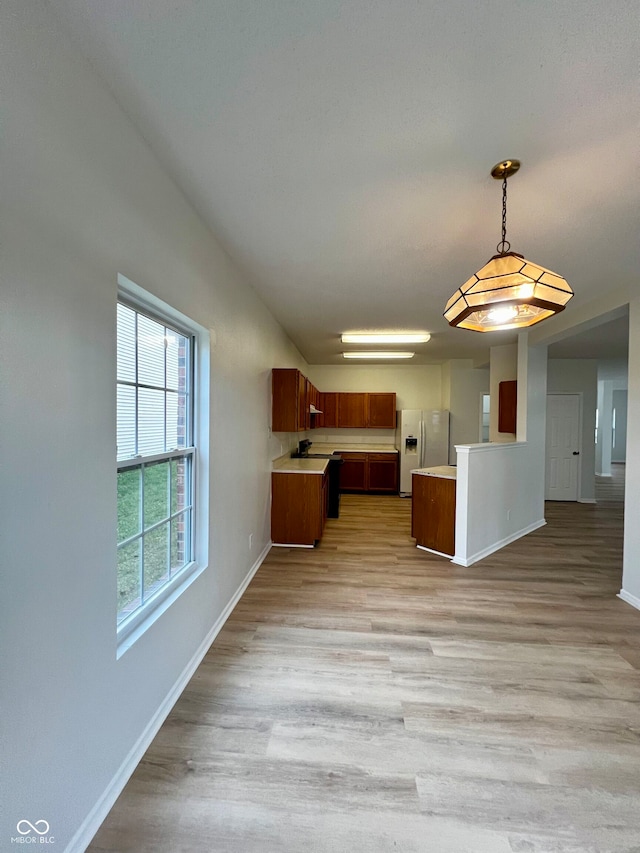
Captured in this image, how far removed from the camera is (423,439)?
6676mm

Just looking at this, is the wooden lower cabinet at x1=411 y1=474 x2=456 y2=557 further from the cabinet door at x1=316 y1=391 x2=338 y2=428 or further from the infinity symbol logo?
the infinity symbol logo

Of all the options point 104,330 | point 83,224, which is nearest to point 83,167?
point 83,224

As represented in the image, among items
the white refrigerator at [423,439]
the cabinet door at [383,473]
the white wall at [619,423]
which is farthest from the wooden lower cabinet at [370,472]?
the white wall at [619,423]

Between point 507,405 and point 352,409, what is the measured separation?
298 centimetres

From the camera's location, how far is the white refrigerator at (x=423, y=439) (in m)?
6.65

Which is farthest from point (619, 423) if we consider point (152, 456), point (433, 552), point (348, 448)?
point (152, 456)

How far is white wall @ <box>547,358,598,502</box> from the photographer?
633 cm

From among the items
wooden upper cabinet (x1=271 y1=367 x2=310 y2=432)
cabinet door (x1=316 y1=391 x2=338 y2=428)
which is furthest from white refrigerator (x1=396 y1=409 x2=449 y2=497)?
wooden upper cabinet (x1=271 y1=367 x2=310 y2=432)

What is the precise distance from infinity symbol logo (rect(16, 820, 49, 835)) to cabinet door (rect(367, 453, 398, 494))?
615 centimetres

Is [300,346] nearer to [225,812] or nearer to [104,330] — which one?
[104,330]

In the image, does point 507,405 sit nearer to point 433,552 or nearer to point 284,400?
point 433,552

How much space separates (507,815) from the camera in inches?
50.7

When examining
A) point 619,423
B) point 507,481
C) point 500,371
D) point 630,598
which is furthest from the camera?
point 619,423

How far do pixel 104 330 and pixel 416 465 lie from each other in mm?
6155
